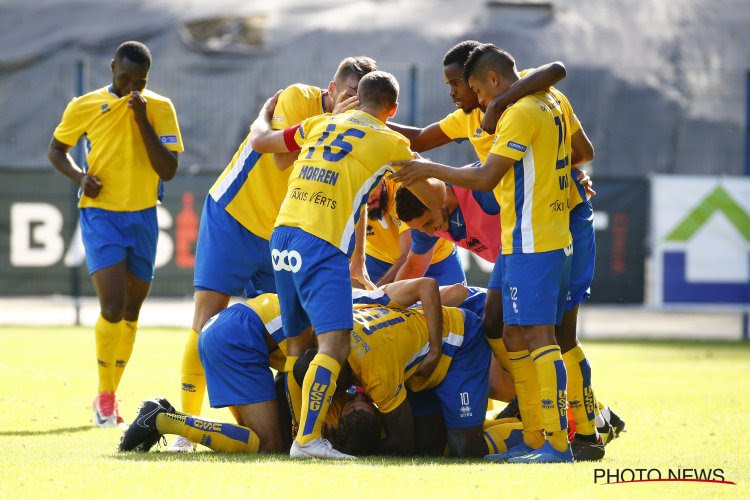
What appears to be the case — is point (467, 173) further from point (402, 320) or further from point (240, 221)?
point (240, 221)

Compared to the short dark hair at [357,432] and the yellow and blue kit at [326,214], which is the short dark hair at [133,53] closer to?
the yellow and blue kit at [326,214]

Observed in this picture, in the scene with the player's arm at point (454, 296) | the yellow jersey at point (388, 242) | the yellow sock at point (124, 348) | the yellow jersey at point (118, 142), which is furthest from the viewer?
the yellow jersey at point (388, 242)

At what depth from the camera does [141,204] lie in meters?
8.10

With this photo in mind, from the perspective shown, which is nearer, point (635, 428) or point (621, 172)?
point (635, 428)

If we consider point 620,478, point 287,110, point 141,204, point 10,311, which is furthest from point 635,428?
point 10,311

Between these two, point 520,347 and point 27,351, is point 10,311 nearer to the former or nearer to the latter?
point 27,351

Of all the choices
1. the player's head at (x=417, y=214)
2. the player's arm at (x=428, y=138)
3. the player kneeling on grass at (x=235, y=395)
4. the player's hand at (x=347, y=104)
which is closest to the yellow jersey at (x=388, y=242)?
the player's arm at (x=428, y=138)

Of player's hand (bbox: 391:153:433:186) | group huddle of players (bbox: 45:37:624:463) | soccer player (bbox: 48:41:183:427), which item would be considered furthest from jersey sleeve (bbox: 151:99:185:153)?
player's hand (bbox: 391:153:433:186)

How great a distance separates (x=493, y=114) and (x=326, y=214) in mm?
1066

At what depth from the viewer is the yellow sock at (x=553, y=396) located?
19.3 feet

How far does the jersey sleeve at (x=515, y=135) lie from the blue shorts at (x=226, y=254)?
1.82 m

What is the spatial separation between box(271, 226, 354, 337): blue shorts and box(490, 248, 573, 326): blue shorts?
824mm

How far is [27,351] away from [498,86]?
6.56 meters

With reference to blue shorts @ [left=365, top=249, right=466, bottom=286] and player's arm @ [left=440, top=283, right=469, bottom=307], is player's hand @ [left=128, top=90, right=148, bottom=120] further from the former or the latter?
player's arm @ [left=440, top=283, right=469, bottom=307]
